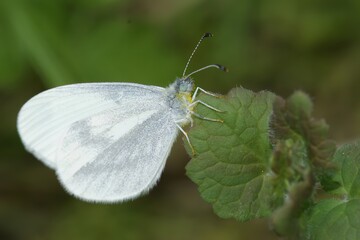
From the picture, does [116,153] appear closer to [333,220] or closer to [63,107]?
[63,107]

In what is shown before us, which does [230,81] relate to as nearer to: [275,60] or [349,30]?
[275,60]

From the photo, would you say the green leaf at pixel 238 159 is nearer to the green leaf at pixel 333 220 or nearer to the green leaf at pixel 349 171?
the green leaf at pixel 333 220

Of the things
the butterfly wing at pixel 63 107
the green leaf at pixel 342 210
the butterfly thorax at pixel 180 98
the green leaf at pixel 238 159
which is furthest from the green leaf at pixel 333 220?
the butterfly wing at pixel 63 107

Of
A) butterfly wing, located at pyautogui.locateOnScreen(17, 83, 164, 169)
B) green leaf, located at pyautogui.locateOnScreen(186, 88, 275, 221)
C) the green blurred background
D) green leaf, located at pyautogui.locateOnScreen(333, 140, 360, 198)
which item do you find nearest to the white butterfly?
butterfly wing, located at pyautogui.locateOnScreen(17, 83, 164, 169)

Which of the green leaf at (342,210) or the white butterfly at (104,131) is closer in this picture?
the green leaf at (342,210)

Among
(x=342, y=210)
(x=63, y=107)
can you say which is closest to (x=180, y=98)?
(x=63, y=107)

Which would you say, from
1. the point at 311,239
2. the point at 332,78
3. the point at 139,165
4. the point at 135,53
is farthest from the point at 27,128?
the point at 332,78
